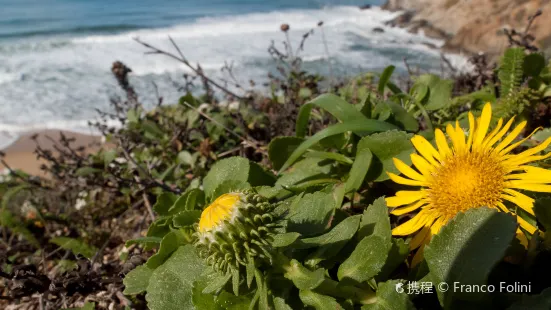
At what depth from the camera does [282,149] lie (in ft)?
6.21

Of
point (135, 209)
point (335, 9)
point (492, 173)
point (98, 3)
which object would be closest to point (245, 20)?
point (335, 9)

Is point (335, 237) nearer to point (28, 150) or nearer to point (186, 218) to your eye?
point (186, 218)

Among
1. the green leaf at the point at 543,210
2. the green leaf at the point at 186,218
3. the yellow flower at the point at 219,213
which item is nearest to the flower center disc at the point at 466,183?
the green leaf at the point at 543,210

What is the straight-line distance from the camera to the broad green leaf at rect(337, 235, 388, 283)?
1.19 meters

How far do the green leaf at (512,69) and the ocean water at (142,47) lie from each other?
2401 millimetres

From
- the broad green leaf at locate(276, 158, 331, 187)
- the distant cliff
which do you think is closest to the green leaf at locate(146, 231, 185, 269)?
the broad green leaf at locate(276, 158, 331, 187)

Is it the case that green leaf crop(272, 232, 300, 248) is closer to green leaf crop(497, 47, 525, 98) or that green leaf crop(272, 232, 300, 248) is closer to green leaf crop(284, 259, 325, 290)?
green leaf crop(284, 259, 325, 290)

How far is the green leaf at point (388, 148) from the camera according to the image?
1581mm

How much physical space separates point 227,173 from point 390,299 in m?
0.74

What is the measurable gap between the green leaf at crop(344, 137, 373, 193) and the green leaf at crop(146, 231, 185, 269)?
1.89 feet

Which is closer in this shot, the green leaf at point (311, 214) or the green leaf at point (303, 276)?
the green leaf at point (303, 276)

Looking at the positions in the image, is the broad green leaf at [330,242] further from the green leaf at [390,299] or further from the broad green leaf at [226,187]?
the broad green leaf at [226,187]

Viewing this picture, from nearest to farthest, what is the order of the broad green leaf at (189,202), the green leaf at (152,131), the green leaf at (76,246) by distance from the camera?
the broad green leaf at (189,202), the green leaf at (76,246), the green leaf at (152,131)

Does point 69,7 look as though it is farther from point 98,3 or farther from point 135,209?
point 135,209
